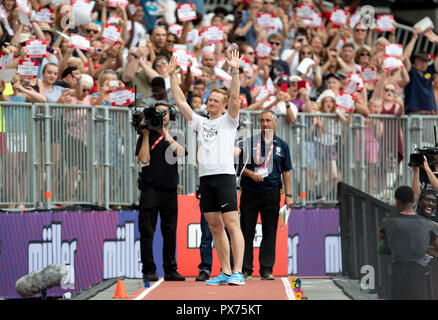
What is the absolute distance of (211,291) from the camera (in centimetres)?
1105

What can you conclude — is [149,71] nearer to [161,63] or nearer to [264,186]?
[161,63]

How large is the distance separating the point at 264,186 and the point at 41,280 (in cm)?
329

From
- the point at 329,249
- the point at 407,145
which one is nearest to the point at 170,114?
the point at 329,249

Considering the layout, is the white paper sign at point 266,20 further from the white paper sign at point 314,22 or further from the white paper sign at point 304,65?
the white paper sign at point 304,65

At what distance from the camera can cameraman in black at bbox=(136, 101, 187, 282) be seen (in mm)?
12797

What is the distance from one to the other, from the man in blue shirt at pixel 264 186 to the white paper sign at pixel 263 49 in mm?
5113

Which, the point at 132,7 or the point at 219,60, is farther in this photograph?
the point at 132,7

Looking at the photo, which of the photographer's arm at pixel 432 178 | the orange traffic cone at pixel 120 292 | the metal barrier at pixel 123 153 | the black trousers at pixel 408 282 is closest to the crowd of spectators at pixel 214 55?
the metal barrier at pixel 123 153

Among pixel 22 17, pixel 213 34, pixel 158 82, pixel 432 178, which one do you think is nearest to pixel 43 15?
pixel 22 17

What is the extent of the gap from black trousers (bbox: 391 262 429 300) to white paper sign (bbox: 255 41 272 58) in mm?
9241

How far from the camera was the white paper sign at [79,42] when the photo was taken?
625 inches

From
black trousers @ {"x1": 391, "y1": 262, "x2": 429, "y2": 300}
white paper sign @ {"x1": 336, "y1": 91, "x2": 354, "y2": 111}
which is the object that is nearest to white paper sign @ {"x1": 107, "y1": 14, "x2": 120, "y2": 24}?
white paper sign @ {"x1": 336, "y1": 91, "x2": 354, "y2": 111}

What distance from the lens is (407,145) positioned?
57.3 feet

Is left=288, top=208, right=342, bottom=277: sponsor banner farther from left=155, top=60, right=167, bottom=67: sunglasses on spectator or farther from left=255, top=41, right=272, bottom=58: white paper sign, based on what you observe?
left=255, top=41, right=272, bottom=58: white paper sign
